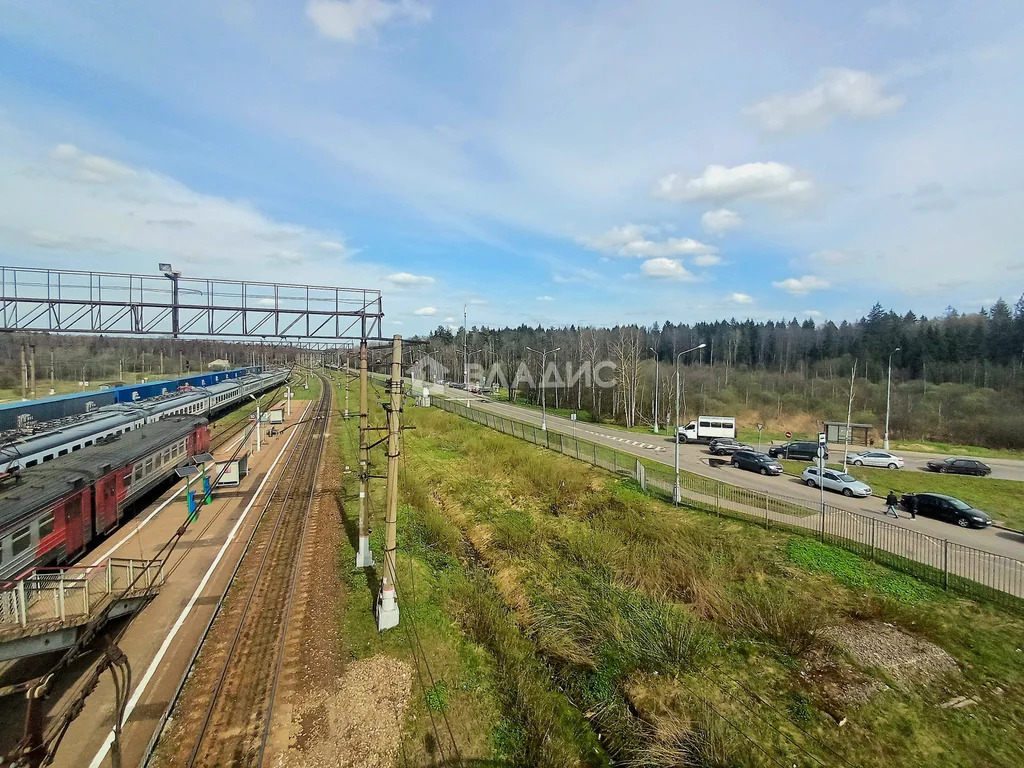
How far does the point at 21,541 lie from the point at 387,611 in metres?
9.24

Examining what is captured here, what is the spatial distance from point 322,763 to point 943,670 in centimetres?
1390

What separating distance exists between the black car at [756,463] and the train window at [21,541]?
33.3m

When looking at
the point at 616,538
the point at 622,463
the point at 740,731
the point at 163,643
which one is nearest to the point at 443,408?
the point at 622,463

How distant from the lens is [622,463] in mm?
31578

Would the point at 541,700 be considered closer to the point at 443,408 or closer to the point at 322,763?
the point at 322,763

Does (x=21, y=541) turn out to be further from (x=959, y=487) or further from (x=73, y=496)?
(x=959, y=487)

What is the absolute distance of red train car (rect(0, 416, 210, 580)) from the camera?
1245cm

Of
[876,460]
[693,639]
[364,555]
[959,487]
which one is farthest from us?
[876,460]

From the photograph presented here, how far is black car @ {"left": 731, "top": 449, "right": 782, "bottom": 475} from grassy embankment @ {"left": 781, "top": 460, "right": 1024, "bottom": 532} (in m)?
2.15

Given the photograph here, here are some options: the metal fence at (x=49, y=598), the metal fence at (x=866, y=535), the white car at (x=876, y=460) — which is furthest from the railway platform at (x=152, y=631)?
the white car at (x=876, y=460)

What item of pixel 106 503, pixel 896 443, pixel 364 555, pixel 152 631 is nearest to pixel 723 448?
pixel 896 443

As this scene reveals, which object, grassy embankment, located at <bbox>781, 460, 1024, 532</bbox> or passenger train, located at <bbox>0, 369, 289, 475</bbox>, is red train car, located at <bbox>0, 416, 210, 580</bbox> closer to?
passenger train, located at <bbox>0, 369, 289, 475</bbox>

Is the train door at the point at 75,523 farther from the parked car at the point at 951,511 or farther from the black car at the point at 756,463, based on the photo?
the black car at the point at 756,463

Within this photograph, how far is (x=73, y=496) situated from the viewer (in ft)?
50.4
